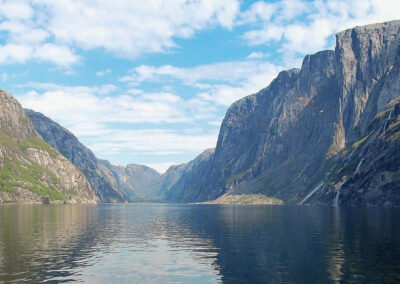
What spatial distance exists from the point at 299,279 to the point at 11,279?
29.7 m

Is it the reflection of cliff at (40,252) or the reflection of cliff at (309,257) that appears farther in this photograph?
the reflection of cliff at (40,252)

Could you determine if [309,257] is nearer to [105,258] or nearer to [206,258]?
[206,258]

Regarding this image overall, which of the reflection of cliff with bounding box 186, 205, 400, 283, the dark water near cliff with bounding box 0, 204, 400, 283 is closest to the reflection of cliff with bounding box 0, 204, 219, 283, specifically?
the dark water near cliff with bounding box 0, 204, 400, 283

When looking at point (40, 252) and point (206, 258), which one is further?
point (40, 252)

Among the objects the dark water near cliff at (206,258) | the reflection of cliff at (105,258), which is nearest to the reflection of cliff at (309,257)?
the dark water near cliff at (206,258)

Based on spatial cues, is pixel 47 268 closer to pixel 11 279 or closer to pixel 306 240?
pixel 11 279

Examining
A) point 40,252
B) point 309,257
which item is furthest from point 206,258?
point 40,252

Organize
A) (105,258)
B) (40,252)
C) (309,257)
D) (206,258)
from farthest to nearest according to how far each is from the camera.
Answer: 1. (40,252)
2. (105,258)
3. (206,258)
4. (309,257)

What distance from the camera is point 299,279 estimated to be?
4209cm

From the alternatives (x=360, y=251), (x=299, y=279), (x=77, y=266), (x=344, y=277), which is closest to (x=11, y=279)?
(x=77, y=266)

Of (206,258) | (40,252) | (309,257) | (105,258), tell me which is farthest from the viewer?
(40,252)

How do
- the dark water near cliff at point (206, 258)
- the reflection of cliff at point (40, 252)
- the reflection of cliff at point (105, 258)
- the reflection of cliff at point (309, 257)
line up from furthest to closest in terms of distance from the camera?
1. the reflection of cliff at point (40, 252)
2. the reflection of cliff at point (105, 258)
3. the dark water near cliff at point (206, 258)
4. the reflection of cliff at point (309, 257)

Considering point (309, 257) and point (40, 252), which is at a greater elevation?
point (40, 252)

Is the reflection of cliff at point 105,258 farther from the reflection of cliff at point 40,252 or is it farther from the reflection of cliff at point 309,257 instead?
the reflection of cliff at point 309,257
